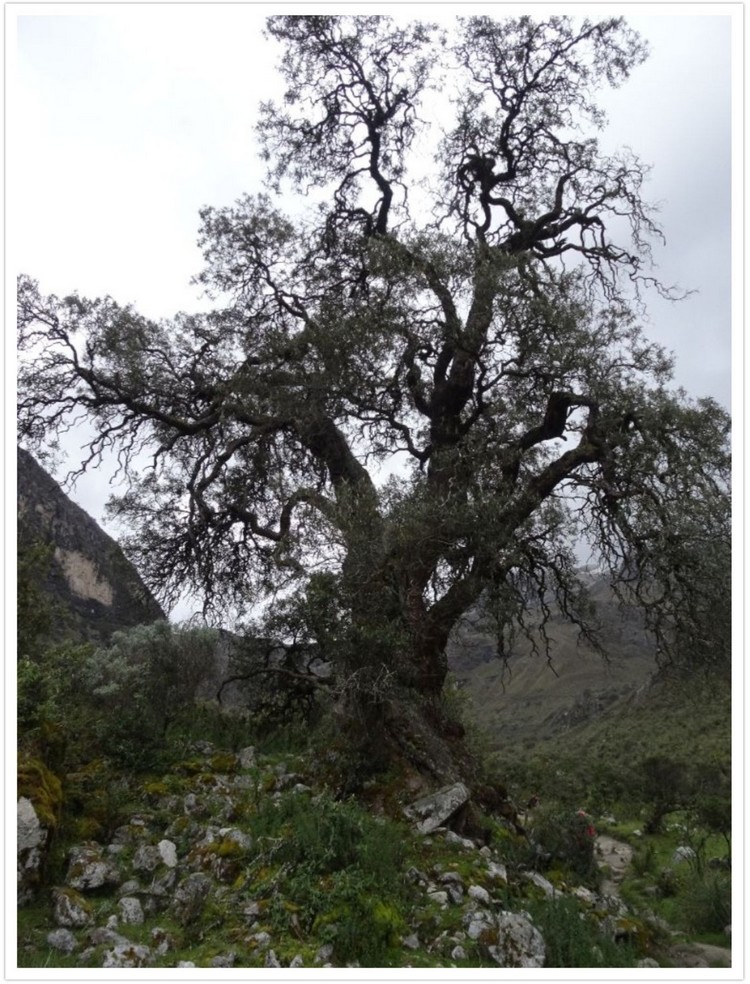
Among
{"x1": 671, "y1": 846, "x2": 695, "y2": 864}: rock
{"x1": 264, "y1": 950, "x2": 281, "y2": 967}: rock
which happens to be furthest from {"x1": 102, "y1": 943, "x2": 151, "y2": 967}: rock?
{"x1": 671, "y1": 846, "x2": 695, "y2": 864}: rock

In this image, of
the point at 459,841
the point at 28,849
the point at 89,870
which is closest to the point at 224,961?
the point at 89,870

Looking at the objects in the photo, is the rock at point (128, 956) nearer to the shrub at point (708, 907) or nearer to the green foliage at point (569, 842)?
the green foliage at point (569, 842)

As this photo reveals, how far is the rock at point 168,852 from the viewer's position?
22.9 ft

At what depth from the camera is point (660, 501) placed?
1004 centimetres

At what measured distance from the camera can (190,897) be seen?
6180 mm

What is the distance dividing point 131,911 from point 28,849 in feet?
3.65

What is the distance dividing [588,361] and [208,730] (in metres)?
8.39

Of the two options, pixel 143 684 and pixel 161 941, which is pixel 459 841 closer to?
pixel 161 941

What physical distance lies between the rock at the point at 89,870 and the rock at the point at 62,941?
2.50 ft

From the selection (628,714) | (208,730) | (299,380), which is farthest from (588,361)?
(628,714)

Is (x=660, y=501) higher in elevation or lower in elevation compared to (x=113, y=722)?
higher

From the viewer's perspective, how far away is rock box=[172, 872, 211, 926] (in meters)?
6.04

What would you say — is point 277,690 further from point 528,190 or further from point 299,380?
point 528,190

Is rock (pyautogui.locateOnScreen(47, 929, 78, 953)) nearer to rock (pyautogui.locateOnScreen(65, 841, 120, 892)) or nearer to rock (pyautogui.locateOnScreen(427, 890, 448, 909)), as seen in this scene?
rock (pyautogui.locateOnScreen(65, 841, 120, 892))
